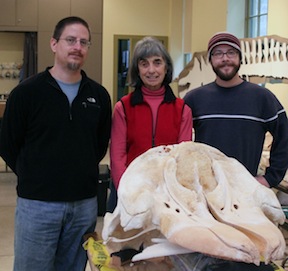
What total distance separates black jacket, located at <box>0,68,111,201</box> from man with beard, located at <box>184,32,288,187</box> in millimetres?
576

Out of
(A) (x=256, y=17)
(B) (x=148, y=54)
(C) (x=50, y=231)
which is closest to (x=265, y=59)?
(B) (x=148, y=54)

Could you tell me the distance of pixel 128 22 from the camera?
32.4 ft

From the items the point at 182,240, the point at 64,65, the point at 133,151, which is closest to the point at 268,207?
the point at 182,240

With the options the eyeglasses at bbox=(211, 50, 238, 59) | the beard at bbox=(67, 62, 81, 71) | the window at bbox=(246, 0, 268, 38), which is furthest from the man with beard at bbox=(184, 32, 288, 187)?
the window at bbox=(246, 0, 268, 38)

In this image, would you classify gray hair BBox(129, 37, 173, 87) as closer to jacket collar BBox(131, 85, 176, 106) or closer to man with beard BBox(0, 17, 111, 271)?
jacket collar BBox(131, 85, 176, 106)

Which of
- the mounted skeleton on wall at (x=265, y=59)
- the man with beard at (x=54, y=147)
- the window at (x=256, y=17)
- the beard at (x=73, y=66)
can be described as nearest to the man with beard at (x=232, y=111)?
the man with beard at (x=54, y=147)

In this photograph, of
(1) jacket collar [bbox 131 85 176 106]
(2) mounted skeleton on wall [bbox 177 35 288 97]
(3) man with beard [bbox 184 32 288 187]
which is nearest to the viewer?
(1) jacket collar [bbox 131 85 176 106]

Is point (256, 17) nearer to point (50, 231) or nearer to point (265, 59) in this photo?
point (265, 59)

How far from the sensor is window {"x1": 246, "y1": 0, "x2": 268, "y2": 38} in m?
7.54

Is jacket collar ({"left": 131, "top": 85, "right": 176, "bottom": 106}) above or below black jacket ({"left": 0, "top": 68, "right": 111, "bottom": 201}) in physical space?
above

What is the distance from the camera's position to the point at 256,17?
7.75m

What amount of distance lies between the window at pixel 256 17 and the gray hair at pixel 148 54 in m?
5.68

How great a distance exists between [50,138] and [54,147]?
0.04 m

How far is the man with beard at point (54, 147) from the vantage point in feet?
6.75
